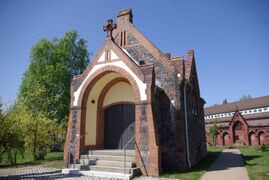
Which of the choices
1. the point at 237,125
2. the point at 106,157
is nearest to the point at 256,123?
the point at 237,125

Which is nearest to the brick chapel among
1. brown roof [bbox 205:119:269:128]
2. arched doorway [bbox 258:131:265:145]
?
arched doorway [bbox 258:131:265:145]

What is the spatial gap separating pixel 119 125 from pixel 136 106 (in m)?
3.45

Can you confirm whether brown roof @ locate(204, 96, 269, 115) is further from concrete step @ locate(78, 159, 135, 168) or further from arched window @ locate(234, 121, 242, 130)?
concrete step @ locate(78, 159, 135, 168)

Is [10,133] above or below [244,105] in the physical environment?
below

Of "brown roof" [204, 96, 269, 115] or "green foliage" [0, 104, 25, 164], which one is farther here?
"brown roof" [204, 96, 269, 115]

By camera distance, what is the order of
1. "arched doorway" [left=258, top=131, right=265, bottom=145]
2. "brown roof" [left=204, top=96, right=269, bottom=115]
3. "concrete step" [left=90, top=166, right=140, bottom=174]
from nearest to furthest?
"concrete step" [left=90, top=166, right=140, bottom=174] → "arched doorway" [left=258, top=131, right=265, bottom=145] → "brown roof" [left=204, top=96, right=269, bottom=115]

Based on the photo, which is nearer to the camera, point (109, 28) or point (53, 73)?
point (109, 28)

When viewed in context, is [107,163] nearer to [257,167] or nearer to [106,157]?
[106,157]

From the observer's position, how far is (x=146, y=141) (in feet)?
33.6

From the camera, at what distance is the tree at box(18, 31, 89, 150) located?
81.0ft

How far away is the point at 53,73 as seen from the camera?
25781 mm

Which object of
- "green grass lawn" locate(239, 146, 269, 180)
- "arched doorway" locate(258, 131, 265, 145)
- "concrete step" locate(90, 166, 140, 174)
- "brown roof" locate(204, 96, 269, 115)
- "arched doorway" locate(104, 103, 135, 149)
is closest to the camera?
"green grass lawn" locate(239, 146, 269, 180)

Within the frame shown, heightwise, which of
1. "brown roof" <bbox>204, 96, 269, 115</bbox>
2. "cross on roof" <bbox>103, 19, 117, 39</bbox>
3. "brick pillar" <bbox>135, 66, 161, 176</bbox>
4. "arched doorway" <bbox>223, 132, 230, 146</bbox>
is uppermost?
"cross on roof" <bbox>103, 19, 117, 39</bbox>

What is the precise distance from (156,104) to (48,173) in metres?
6.68
